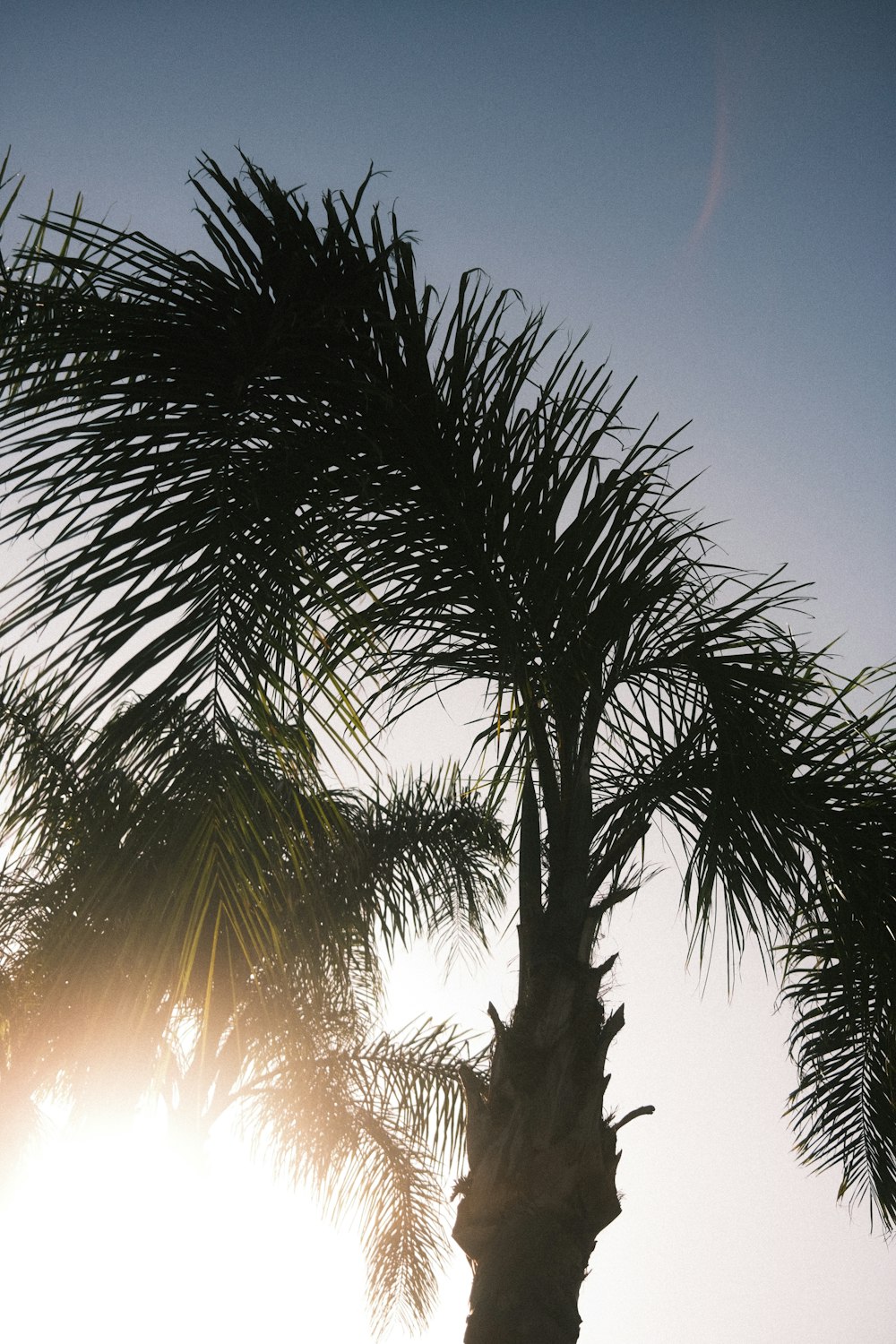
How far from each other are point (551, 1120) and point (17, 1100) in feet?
21.5

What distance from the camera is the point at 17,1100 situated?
25.1ft

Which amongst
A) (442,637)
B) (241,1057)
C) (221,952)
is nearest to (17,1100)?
(241,1057)

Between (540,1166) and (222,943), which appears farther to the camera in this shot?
(222,943)

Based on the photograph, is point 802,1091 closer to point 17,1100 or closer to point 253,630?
point 253,630

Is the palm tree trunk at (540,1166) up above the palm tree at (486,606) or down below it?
below

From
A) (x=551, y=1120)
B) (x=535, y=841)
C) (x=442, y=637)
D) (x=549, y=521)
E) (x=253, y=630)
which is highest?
(x=549, y=521)

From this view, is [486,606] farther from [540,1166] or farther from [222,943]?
[222,943]

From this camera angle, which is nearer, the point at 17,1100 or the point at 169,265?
the point at 169,265

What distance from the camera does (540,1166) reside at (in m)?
2.56

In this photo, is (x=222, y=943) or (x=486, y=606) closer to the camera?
(x=486, y=606)

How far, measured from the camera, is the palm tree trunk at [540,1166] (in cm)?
243

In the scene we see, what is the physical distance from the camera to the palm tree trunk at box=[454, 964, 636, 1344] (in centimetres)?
243

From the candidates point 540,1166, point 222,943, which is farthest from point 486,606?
point 222,943

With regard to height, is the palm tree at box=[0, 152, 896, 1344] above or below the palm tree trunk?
above
